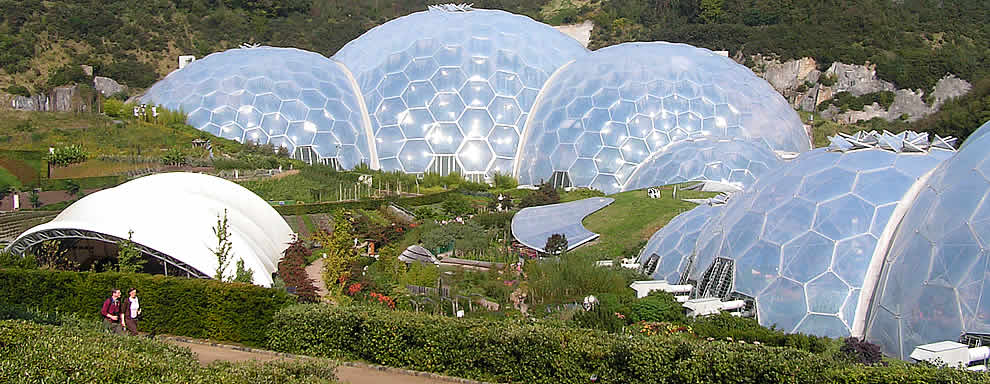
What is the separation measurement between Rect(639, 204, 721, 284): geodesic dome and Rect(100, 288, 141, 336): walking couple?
958 centimetres

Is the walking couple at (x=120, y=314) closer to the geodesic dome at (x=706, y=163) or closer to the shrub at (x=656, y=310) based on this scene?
the shrub at (x=656, y=310)

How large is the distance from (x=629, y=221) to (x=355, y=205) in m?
7.86

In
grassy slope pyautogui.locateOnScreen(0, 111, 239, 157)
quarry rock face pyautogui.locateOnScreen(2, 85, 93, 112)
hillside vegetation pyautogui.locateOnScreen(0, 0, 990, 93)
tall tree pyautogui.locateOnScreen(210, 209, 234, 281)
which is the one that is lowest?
tall tree pyautogui.locateOnScreen(210, 209, 234, 281)

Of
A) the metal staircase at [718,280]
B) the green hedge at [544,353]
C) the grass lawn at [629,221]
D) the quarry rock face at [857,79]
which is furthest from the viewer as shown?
the quarry rock face at [857,79]

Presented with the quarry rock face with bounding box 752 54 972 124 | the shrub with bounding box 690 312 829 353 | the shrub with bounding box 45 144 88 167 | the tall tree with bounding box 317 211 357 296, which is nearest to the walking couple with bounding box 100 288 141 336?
the tall tree with bounding box 317 211 357 296

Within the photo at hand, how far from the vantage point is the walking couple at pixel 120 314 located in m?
12.0

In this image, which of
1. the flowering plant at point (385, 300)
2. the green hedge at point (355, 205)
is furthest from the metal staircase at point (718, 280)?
the green hedge at point (355, 205)

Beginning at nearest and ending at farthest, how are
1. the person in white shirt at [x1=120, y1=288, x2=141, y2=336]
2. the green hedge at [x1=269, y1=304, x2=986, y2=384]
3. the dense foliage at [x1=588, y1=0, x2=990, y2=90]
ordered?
the green hedge at [x1=269, y1=304, x2=986, y2=384]
the person in white shirt at [x1=120, y1=288, x2=141, y2=336]
the dense foliage at [x1=588, y1=0, x2=990, y2=90]

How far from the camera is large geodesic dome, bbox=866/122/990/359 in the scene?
38.7ft

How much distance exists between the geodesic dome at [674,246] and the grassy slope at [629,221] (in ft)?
4.25

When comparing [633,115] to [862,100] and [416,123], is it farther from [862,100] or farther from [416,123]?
[862,100]

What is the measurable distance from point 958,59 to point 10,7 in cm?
6433

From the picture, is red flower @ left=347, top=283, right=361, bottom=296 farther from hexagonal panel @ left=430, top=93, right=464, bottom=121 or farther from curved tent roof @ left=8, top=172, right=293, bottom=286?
hexagonal panel @ left=430, top=93, right=464, bottom=121

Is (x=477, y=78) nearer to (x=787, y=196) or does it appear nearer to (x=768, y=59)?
(x=787, y=196)
